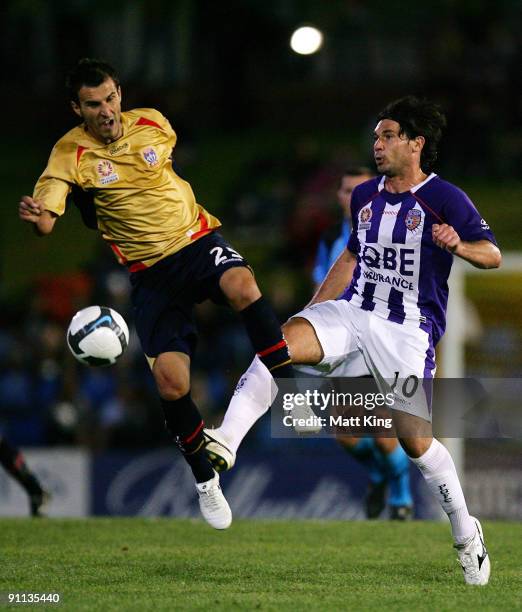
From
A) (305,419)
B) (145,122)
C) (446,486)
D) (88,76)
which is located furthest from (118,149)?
(446,486)

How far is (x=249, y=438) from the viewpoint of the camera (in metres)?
13.3

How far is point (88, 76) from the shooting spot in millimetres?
7023

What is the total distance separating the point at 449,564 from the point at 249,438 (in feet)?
20.1

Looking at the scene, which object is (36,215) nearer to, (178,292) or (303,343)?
(178,292)

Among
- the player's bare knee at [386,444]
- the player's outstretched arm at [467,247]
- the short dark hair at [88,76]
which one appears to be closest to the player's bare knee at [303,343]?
the player's outstretched arm at [467,247]

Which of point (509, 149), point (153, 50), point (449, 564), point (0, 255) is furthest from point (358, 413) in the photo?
point (153, 50)

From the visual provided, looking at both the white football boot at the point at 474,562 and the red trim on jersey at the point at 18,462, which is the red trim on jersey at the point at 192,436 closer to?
the white football boot at the point at 474,562

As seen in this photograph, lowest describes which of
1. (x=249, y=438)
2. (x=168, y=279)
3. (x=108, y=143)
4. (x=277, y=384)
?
(x=249, y=438)

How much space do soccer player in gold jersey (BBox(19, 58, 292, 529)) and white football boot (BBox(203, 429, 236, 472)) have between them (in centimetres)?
6

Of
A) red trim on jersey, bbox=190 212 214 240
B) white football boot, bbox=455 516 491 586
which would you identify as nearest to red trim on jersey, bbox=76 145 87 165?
red trim on jersey, bbox=190 212 214 240

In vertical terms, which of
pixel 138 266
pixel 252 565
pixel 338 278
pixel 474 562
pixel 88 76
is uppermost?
pixel 88 76

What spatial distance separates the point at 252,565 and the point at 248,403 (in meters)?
0.94

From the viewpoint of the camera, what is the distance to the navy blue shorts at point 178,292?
7.11m

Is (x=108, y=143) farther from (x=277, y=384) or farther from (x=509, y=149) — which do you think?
(x=509, y=149)
